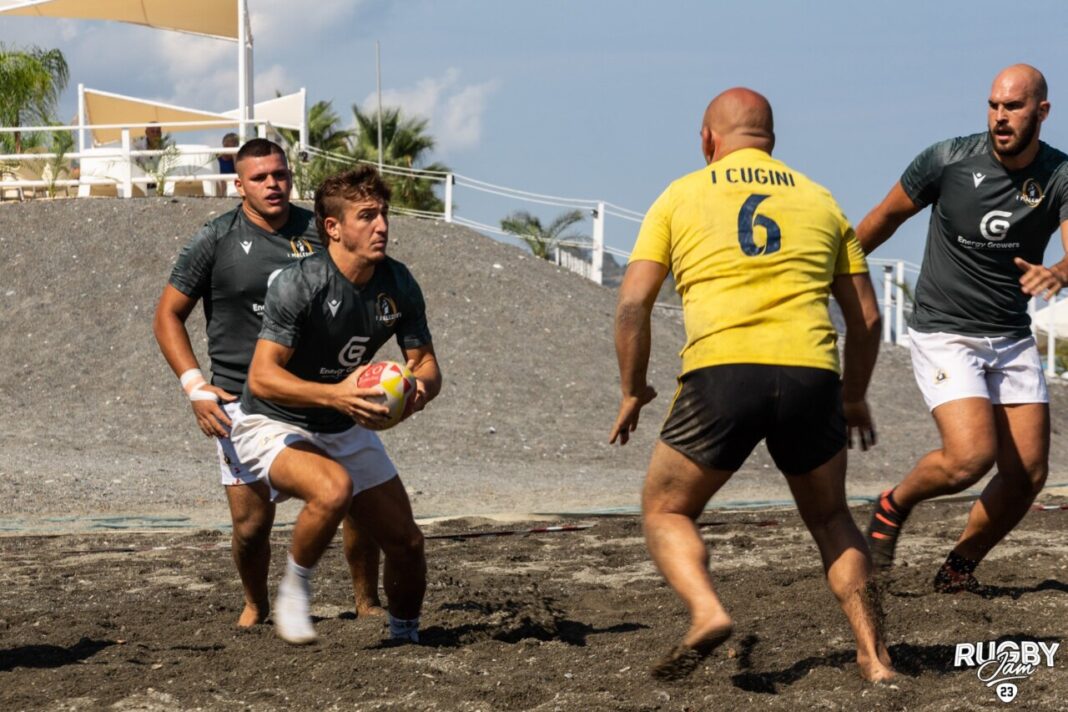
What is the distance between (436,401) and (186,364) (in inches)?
537

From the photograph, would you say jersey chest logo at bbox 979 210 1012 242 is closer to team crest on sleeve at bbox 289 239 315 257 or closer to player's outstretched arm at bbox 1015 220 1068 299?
player's outstretched arm at bbox 1015 220 1068 299

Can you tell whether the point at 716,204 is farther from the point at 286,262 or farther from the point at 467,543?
the point at 467,543

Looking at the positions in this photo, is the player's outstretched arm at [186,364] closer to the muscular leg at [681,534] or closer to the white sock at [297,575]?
the white sock at [297,575]

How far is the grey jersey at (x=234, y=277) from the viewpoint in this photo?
6684 millimetres

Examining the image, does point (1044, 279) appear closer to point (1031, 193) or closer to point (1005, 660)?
point (1031, 193)

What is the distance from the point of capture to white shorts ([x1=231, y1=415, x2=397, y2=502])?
19.8ft

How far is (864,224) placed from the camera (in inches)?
268

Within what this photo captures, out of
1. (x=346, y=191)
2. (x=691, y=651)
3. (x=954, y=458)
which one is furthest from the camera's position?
(x=954, y=458)

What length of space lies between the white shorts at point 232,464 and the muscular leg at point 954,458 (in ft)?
8.82

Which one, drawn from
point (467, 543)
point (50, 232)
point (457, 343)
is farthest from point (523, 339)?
point (467, 543)

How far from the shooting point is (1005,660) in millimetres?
5422

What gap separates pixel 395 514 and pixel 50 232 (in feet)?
69.3

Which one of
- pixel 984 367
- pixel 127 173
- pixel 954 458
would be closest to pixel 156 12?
pixel 127 173

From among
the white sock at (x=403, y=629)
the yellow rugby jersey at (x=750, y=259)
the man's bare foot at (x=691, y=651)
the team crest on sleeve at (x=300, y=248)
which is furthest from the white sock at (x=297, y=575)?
the yellow rugby jersey at (x=750, y=259)
